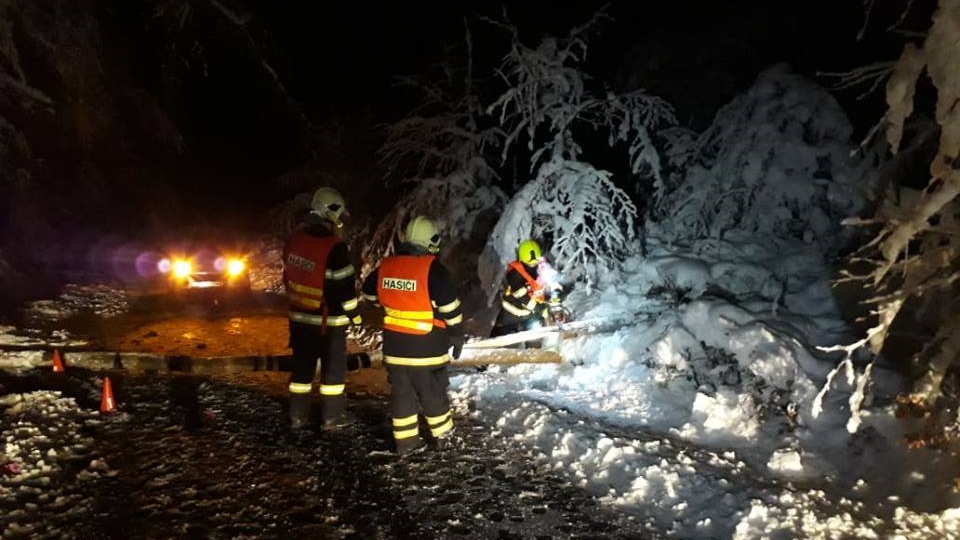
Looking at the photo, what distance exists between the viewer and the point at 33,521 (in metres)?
4.39

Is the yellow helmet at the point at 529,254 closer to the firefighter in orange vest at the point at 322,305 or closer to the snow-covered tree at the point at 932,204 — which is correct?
the firefighter in orange vest at the point at 322,305

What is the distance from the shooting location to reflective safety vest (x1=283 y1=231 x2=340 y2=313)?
614 centimetres

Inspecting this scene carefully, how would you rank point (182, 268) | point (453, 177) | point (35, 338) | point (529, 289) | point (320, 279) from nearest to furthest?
point (320, 279), point (529, 289), point (35, 338), point (453, 177), point (182, 268)

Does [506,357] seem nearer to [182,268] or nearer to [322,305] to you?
[322,305]

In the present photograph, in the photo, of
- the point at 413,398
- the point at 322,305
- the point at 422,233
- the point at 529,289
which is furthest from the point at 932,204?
the point at 529,289

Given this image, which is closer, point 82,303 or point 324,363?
point 324,363

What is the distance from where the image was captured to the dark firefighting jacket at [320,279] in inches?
240

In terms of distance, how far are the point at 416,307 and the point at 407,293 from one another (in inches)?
5.2

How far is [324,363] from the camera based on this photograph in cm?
627

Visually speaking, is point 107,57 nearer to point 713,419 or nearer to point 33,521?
point 33,521

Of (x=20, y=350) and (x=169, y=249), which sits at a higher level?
(x=20, y=350)

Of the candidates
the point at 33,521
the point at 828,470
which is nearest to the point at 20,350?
the point at 33,521

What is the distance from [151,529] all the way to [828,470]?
4757mm

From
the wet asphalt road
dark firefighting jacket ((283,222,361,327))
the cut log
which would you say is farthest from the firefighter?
dark firefighting jacket ((283,222,361,327))
